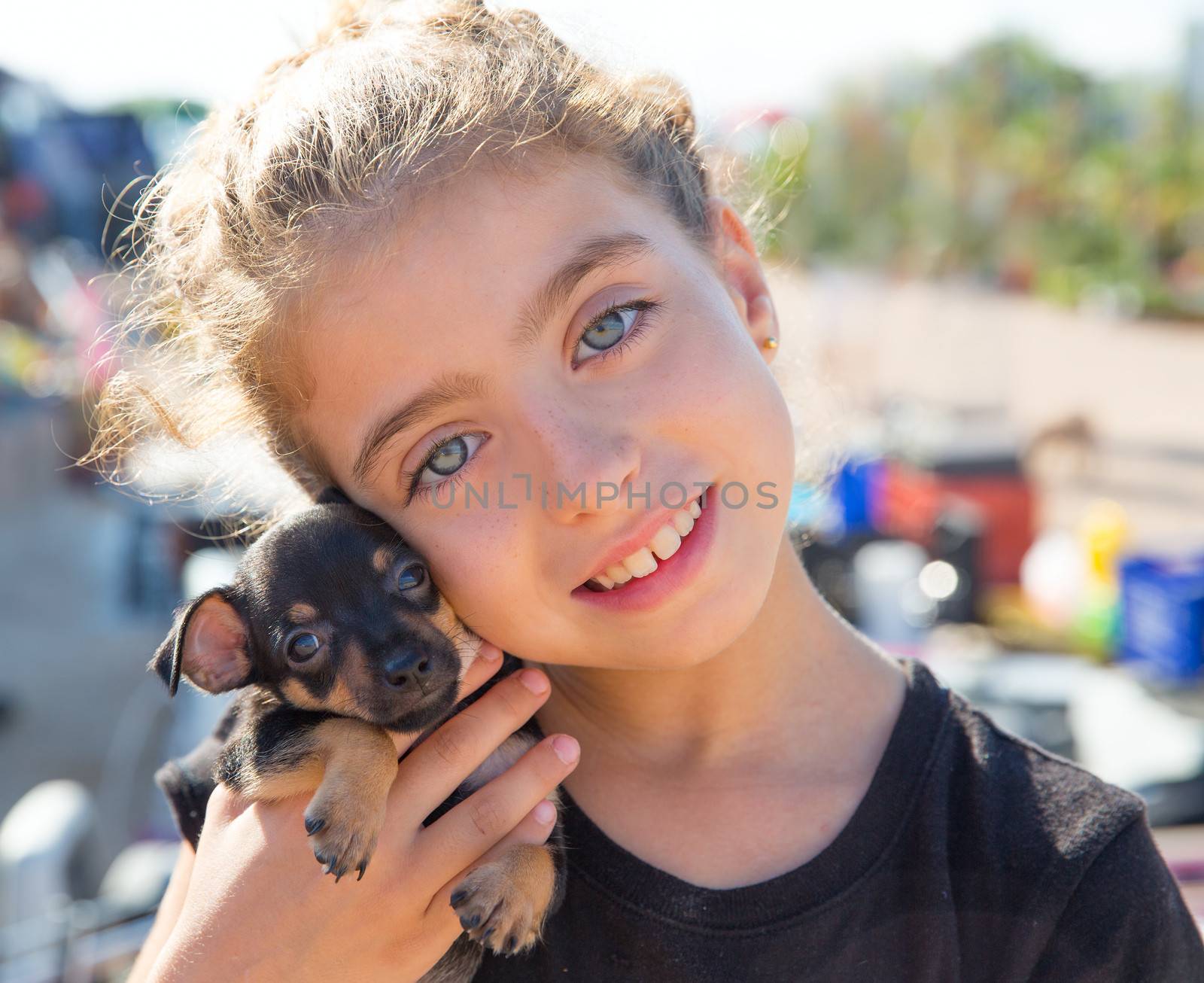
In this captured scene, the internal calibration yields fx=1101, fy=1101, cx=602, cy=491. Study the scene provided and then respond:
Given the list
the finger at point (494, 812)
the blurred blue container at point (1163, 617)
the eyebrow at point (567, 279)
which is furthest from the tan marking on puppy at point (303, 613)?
the blurred blue container at point (1163, 617)

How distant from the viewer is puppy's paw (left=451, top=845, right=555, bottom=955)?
1420 mm

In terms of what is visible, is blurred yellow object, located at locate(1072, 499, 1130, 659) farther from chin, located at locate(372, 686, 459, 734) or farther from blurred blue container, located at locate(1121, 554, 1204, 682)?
chin, located at locate(372, 686, 459, 734)

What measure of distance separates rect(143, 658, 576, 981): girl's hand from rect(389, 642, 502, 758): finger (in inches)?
2.1

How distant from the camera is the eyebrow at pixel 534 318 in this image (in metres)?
1.34

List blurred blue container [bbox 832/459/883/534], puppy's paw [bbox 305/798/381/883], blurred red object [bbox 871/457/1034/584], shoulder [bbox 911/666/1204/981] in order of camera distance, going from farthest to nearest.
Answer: blurred red object [bbox 871/457/1034/584] < blurred blue container [bbox 832/459/883/534] < puppy's paw [bbox 305/798/381/883] < shoulder [bbox 911/666/1204/981]

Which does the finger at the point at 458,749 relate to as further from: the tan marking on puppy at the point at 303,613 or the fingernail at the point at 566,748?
the tan marking on puppy at the point at 303,613

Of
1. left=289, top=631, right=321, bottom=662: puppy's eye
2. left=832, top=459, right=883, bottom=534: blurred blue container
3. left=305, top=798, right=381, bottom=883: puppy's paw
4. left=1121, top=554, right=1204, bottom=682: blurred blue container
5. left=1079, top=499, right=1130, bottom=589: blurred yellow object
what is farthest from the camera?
left=832, top=459, right=883, bottom=534: blurred blue container

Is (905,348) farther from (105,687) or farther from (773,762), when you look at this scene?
(773,762)

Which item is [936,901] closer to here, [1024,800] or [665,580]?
[1024,800]

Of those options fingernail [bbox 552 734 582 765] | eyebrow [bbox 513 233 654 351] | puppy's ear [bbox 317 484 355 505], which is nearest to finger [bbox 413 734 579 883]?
fingernail [bbox 552 734 582 765]

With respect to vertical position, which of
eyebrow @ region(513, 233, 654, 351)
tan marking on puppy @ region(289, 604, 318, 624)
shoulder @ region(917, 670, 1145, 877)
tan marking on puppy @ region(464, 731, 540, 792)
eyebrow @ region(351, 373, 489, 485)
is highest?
eyebrow @ region(513, 233, 654, 351)

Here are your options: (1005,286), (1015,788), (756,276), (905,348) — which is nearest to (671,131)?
(756,276)

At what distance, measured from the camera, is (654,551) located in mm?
1395

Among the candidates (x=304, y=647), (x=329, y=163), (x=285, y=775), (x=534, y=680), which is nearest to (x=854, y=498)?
(x=534, y=680)
